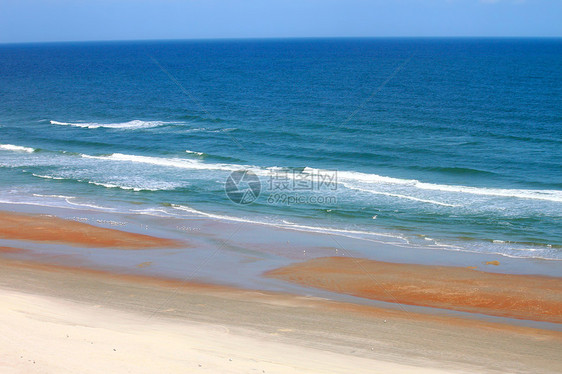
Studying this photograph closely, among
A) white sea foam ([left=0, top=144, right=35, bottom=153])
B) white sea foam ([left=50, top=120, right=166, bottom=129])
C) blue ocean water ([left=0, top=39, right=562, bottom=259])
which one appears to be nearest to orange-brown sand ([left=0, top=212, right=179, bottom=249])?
blue ocean water ([left=0, top=39, right=562, bottom=259])

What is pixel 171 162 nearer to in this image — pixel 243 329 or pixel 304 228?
pixel 304 228

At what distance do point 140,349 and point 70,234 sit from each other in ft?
43.0

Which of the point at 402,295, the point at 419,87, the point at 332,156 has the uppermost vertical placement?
the point at 419,87

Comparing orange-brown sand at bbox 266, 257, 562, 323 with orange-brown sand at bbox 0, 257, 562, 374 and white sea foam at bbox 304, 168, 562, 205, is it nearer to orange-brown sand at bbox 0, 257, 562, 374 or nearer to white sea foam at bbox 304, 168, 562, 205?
orange-brown sand at bbox 0, 257, 562, 374

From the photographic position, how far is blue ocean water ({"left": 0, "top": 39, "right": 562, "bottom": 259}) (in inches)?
1096

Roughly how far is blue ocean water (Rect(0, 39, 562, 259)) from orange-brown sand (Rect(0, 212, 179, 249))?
314 centimetres

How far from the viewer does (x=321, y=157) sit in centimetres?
3862

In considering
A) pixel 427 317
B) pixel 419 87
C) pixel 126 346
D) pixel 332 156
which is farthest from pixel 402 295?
pixel 419 87

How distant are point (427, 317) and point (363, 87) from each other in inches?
2360

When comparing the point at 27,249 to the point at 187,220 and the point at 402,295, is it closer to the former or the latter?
the point at 187,220

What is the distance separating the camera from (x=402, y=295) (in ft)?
63.2

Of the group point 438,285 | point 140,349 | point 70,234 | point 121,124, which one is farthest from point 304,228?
point 121,124

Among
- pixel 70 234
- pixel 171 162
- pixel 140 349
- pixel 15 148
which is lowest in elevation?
pixel 70 234

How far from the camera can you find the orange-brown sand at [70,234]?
2414cm
